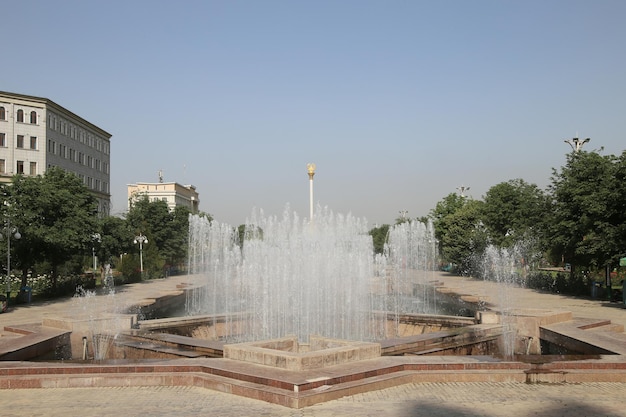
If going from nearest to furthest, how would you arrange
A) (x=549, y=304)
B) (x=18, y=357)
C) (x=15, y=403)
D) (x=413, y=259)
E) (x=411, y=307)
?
(x=15, y=403) → (x=18, y=357) → (x=549, y=304) → (x=411, y=307) → (x=413, y=259)

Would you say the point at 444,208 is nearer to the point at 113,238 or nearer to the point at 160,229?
the point at 160,229

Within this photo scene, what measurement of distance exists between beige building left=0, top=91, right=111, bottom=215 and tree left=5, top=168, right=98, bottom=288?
19.8 metres

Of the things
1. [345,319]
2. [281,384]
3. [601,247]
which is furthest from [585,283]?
[281,384]

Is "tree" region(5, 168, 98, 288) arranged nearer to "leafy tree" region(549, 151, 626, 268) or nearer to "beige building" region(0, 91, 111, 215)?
"beige building" region(0, 91, 111, 215)

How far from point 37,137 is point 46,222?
3092 cm

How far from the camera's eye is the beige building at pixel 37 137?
1999 inches

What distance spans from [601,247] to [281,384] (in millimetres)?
18532

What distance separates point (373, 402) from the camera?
795 centimetres

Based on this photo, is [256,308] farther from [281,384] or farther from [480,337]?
[281,384]

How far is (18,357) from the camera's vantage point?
37.6 ft

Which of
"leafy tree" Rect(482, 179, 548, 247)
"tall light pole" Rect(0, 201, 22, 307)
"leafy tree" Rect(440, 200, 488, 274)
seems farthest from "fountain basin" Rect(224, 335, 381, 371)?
"leafy tree" Rect(440, 200, 488, 274)

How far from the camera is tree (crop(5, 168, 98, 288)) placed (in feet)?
79.8

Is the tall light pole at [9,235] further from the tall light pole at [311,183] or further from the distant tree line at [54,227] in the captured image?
the tall light pole at [311,183]

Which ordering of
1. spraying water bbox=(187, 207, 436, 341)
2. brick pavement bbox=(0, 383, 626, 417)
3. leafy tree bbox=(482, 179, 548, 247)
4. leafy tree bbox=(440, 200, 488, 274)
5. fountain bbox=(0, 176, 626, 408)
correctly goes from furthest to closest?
1. leafy tree bbox=(440, 200, 488, 274)
2. leafy tree bbox=(482, 179, 548, 247)
3. spraying water bbox=(187, 207, 436, 341)
4. fountain bbox=(0, 176, 626, 408)
5. brick pavement bbox=(0, 383, 626, 417)
